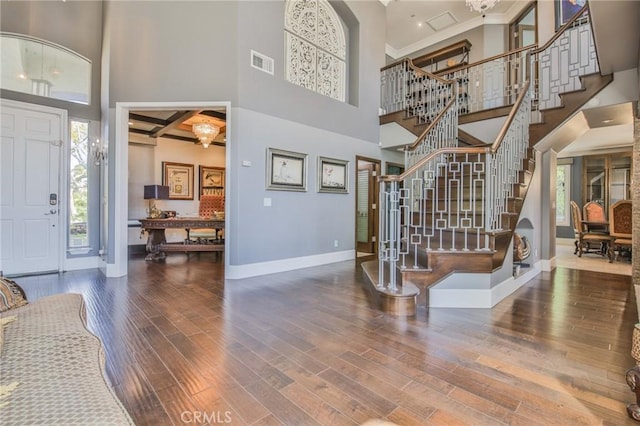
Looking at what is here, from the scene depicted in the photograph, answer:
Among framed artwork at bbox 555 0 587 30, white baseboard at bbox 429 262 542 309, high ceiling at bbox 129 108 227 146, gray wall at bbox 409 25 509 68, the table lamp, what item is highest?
gray wall at bbox 409 25 509 68

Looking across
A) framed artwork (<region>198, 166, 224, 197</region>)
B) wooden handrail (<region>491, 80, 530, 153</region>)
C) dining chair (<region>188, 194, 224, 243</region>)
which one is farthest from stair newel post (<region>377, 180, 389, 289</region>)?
framed artwork (<region>198, 166, 224, 197</region>)

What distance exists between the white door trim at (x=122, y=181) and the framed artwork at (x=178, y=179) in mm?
3213

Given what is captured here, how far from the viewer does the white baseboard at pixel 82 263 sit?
4.97m

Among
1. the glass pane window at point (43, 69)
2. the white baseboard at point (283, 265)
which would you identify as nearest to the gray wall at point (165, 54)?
the glass pane window at point (43, 69)

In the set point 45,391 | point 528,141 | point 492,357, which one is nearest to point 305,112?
point 528,141

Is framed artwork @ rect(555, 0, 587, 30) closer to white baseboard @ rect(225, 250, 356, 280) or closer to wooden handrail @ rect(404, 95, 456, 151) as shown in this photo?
wooden handrail @ rect(404, 95, 456, 151)

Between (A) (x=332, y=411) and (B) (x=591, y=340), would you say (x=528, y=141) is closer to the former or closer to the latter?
(B) (x=591, y=340)

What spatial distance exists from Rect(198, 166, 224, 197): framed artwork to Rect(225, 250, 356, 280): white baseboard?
4303 mm

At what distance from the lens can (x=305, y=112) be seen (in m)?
5.24

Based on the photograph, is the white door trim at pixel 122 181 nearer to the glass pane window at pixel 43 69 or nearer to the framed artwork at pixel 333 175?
the glass pane window at pixel 43 69

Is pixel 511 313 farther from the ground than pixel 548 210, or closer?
closer

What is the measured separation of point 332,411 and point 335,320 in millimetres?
1283

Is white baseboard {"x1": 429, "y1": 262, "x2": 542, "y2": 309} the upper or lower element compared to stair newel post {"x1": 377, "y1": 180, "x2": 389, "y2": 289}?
lower
